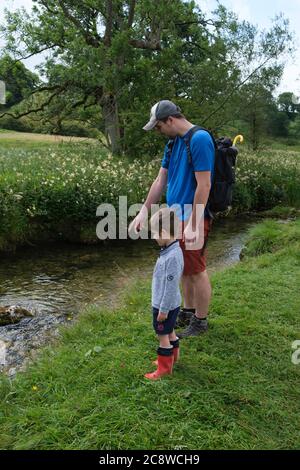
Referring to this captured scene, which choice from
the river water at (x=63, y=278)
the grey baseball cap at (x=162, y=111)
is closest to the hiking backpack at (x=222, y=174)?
the grey baseball cap at (x=162, y=111)

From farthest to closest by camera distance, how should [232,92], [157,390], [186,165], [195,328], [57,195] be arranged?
[232,92], [57,195], [195,328], [186,165], [157,390]

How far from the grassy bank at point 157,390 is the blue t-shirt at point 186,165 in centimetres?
132

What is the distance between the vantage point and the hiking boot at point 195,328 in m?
4.38

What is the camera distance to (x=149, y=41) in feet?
56.0

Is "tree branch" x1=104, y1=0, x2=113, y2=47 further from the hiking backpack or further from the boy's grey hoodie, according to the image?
the boy's grey hoodie

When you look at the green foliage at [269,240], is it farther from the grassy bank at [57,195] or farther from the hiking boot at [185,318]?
the hiking boot at [185,318]

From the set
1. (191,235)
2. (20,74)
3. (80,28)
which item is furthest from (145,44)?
(191,235)

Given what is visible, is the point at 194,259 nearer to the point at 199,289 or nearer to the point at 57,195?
the point at 199,289

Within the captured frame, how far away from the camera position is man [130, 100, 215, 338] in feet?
12.1

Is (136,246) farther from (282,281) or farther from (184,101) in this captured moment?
(184,101)

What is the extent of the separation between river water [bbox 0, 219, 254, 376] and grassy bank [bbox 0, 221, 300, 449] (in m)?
0.86

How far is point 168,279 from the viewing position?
3439mm

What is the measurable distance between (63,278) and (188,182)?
4644mm

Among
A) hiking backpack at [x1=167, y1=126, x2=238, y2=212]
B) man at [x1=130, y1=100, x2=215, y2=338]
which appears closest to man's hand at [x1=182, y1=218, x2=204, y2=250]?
man at [x1=130, y1=100, x2=215, y2=338]
